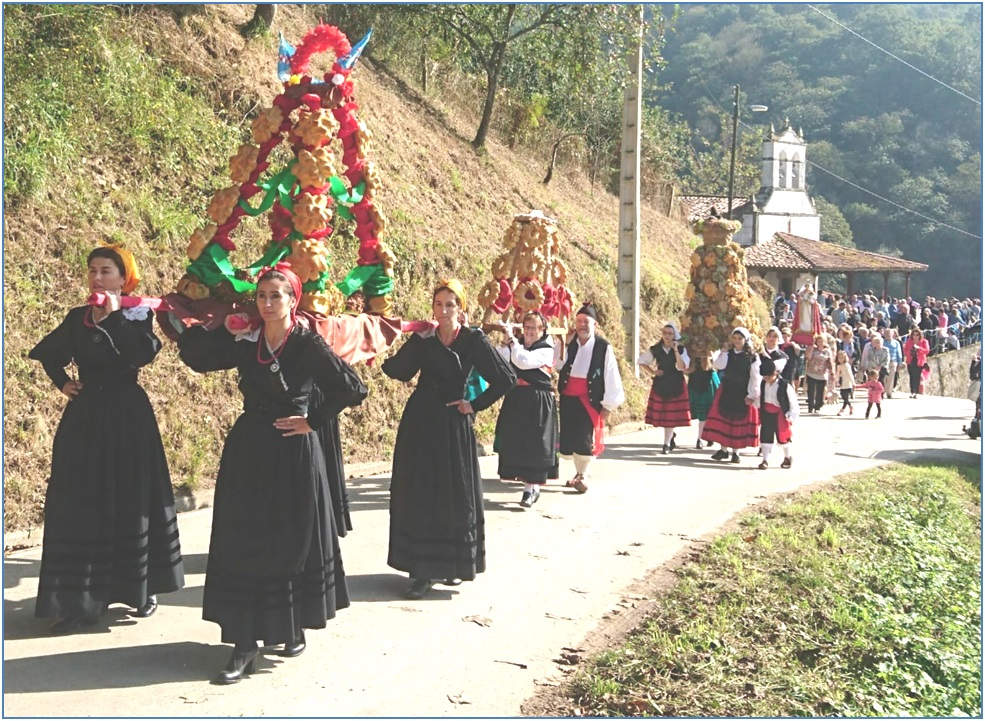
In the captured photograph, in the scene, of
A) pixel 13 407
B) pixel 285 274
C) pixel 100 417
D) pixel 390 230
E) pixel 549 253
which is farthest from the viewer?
pixel 390 230

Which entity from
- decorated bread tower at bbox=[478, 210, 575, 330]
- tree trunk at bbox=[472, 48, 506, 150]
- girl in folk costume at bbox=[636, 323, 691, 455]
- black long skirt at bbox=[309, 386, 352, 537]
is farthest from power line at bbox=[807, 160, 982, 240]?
black long skirt at bbox=[309, 386, 352, 537]

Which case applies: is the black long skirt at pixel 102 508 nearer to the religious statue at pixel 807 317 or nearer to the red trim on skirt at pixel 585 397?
the red trim on skirt at pixel 585 397

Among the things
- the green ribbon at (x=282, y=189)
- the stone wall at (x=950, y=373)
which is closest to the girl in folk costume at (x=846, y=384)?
the stone wall at (x=950, y=373)

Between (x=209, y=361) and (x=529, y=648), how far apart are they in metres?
2.48

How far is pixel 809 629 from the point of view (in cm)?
743

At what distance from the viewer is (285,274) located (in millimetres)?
5570

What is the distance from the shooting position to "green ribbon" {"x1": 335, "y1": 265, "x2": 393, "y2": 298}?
7.33 m

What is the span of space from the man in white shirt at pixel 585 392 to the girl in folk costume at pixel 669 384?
3442mm

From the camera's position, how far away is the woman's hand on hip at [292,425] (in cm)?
552

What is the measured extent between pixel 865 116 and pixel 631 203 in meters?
62.0

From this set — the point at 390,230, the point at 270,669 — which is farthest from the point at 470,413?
the point at 390,230

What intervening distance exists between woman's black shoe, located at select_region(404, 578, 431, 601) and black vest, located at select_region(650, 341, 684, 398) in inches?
307

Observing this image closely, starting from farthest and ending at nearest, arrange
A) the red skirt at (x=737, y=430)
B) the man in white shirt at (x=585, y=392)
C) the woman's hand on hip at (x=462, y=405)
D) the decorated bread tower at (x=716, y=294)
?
the decorated bread tower at (x=716, y=294)
the red skirt at (x=737, y=430)
the man in white shirt at (x=585, y=392)
the woman's hand on hip at (x=462, y=405)

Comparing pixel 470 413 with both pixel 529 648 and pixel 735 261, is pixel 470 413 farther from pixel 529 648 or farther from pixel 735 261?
pixel 735 261
